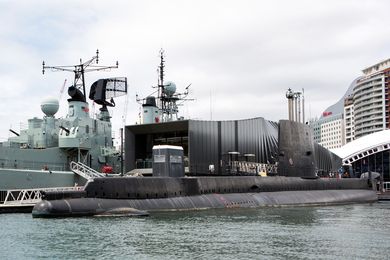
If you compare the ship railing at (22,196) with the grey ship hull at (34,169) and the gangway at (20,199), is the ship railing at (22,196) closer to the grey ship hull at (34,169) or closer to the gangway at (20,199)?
the gangway at (20,199)

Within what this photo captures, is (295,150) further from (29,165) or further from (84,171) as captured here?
(29,165)

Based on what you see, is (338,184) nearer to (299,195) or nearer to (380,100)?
(299,195)

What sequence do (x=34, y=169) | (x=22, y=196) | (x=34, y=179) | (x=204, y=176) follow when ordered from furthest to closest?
(x=204, y=176) → (x=34, y=169) → (x=34, y=179) → (x=22, y=196)

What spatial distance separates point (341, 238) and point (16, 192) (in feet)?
78.9

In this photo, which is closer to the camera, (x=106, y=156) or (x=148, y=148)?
(x=106, y=156)

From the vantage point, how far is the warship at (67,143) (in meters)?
37.9

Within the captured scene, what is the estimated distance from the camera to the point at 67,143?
42.3 meters

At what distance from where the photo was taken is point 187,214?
27875 mm

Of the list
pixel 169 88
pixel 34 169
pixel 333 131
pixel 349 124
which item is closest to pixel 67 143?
pixel 34 169

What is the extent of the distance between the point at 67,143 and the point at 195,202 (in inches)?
634

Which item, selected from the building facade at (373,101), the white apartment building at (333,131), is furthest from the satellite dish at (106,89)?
the white apartment building at (333,131)

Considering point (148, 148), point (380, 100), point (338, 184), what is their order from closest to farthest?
point (338, 184), point (148, 148), point (380, 100)

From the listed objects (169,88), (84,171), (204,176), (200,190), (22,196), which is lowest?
(22,196)

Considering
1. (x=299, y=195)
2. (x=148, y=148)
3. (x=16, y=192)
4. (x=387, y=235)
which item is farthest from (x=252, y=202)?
(x=148, y=148)
